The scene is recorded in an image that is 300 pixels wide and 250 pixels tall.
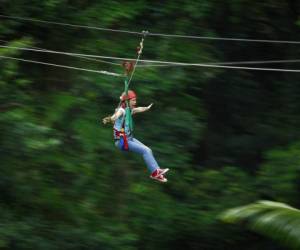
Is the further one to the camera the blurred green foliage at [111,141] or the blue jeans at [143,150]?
the blurred green foliage at [111,141]

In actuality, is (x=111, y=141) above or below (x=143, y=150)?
below

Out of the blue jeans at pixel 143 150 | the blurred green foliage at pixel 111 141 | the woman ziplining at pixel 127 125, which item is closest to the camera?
the woman ziplining at pixel 127 125

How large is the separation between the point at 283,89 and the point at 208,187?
212 centimetres

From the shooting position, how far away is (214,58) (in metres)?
13.5

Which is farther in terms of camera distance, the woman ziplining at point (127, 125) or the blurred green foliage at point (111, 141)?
the blurred green foliage at point (111, 141)

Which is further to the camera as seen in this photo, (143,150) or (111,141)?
(111,141)

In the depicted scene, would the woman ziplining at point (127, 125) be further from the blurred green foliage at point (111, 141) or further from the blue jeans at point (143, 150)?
the blurred green foliage at point (111, 141)

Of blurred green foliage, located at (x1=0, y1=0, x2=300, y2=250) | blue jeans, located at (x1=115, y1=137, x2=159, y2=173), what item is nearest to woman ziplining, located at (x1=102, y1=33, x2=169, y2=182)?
blue jeans, located at (x1=115, y1=137, x2=159, y2=173)

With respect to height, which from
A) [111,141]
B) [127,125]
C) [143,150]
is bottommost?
[111,141]

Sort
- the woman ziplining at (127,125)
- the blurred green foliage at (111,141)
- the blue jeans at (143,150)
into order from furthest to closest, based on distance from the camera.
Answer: the blurred green foliage at (111,141), the blue jeans at (143,150), the woman ziplining at (127,125)

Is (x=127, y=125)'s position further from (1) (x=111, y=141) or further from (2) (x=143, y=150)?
(1) (x=111, y=141)

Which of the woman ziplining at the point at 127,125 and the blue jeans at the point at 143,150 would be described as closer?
the woman ziplining at the point at 127,125

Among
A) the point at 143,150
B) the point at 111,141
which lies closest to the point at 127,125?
the point at 143,150

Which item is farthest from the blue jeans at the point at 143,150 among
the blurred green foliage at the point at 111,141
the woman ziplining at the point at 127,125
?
the blurred green foliage at the point at 111,141
